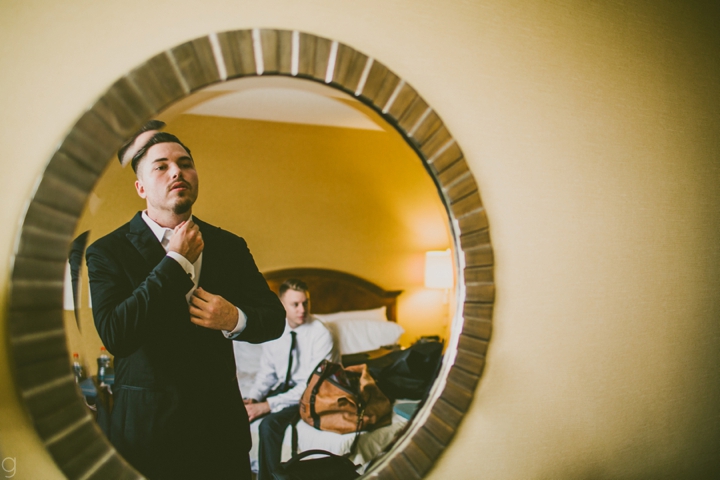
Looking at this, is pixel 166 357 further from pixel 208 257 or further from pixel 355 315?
pixel 355 315

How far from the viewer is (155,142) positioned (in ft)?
A: 2.30

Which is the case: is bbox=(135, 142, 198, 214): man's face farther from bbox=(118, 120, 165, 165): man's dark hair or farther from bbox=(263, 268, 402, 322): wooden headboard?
bbox=(263, 268, 402, 322): wooden headboard

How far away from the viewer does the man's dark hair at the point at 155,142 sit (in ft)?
2.27

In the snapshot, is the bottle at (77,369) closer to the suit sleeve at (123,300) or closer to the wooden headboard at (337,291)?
the suit sleeve at (123,300)

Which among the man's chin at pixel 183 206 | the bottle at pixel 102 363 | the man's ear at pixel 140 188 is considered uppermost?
the man's ear at pixel 140 188

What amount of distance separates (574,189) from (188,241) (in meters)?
0.92

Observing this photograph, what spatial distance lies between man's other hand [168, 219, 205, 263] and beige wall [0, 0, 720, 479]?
0.89ft

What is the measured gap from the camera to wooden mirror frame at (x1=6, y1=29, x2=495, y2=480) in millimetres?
632

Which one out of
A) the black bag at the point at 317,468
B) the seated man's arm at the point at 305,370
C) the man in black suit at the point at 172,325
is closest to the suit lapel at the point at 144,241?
the man in black suit at the point at 172,325

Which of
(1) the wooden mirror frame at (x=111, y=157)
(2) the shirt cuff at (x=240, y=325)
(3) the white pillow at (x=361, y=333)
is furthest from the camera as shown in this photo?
(3) the white pillow at (x=361, y=333)

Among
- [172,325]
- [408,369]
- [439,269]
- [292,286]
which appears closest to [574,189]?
[439,269]

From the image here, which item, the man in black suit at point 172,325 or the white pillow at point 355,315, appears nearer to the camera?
the man in black suit at point 172,325

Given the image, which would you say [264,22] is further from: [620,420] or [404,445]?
[620,420]

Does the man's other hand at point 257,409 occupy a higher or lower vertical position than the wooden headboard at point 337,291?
lower
